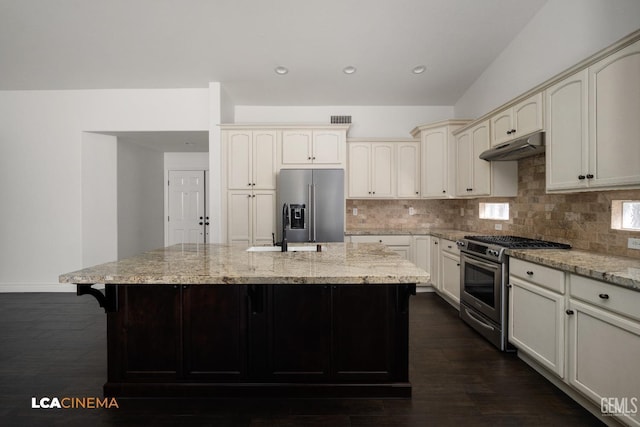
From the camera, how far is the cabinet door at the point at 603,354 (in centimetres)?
151

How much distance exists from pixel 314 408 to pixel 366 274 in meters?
1.02

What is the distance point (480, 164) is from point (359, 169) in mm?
1726

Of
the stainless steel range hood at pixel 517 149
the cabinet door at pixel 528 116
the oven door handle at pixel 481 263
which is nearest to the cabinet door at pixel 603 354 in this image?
the oven door handle at pixel 481 263

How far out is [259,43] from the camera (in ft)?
10.8

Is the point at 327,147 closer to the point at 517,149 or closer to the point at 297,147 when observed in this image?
the point at 297,147

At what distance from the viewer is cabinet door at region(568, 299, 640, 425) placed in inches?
59.6

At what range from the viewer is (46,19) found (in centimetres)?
292

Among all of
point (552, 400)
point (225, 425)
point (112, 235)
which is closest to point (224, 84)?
point (112, 235)

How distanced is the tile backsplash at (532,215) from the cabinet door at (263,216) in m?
1.36

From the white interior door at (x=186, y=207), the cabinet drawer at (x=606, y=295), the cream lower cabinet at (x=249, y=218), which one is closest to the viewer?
the cabinet drawer at (x=606, y=295)

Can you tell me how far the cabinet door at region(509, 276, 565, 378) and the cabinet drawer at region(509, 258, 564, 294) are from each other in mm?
42

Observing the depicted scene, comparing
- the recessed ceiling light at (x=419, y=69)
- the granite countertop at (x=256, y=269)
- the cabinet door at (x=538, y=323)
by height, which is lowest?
the cabinet door at (x=538, y=323)

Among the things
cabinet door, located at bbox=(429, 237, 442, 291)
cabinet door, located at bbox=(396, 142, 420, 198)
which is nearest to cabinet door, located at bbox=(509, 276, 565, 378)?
cabinet door, located at bbox=(429, 237, 442, 291)

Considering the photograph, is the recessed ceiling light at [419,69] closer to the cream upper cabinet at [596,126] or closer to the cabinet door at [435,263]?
the cream upper cabinet at [596,126]
